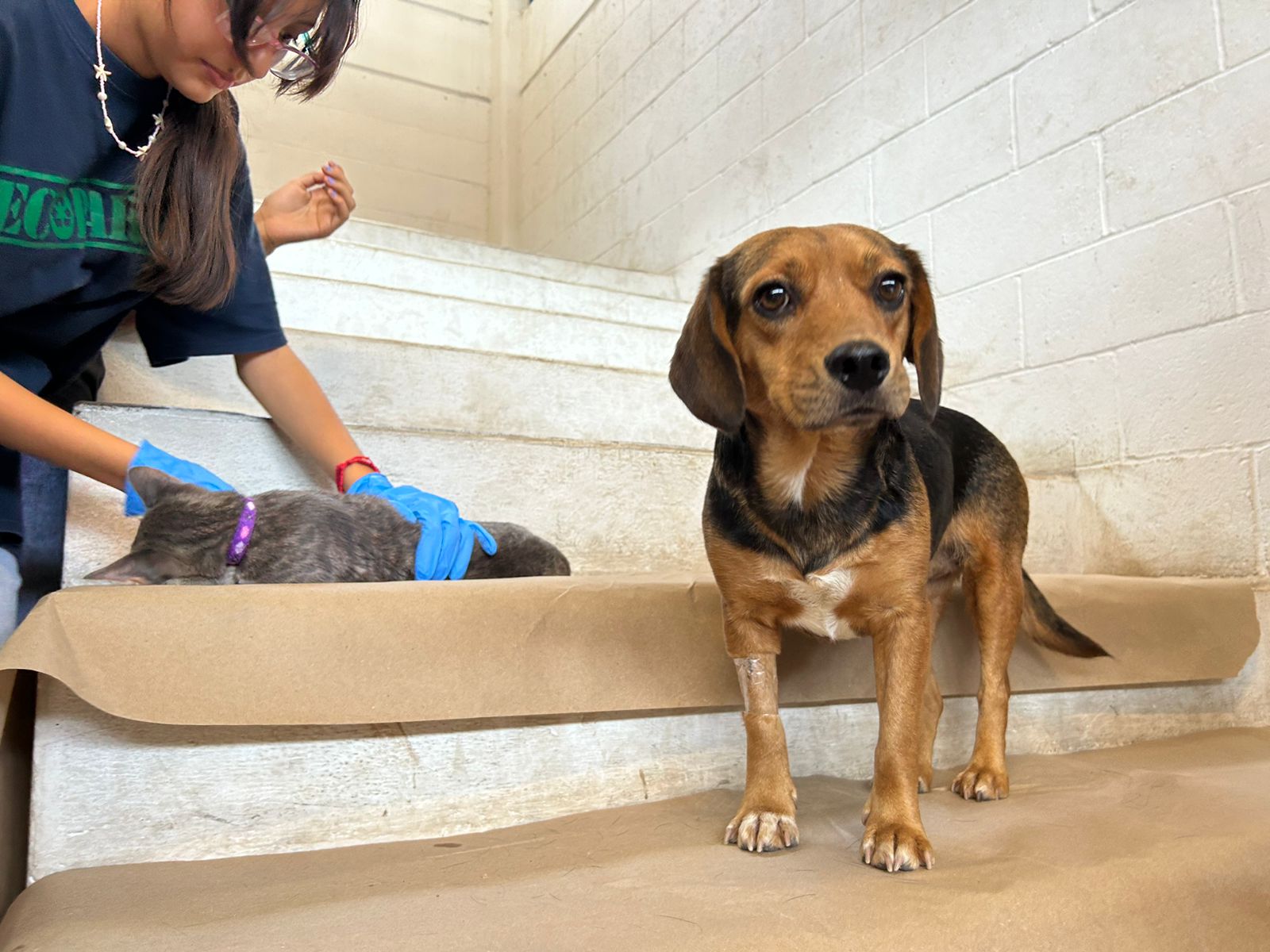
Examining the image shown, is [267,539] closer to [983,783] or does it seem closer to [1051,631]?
[983,783]

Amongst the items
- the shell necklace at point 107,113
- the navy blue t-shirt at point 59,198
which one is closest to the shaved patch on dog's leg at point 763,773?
the navy blue t-shirt at point 59,198

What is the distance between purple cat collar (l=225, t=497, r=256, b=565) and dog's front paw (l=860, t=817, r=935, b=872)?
1315 mm

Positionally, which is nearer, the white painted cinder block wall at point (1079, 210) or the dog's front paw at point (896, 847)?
the dog's front paw at point (896, 847)

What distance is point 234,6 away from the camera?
4.95ft

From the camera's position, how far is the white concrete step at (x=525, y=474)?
2191mm

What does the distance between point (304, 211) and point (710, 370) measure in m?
1.65

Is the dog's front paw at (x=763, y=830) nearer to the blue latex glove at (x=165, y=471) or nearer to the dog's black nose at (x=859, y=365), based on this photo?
the dog's black nose at (x=859, y=365)

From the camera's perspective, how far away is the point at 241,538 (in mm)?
1809

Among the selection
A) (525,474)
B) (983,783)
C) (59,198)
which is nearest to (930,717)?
(983,783)

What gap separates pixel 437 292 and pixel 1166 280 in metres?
3.03

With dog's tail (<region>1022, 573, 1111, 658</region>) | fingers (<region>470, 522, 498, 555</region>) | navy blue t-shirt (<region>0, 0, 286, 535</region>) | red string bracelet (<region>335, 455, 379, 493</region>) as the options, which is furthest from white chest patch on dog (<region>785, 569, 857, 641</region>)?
navy blue t-shirt (<region>0, 0, 286, 535</region>)

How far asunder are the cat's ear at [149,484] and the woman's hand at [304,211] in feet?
3.55

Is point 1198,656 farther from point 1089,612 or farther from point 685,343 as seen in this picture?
point 685,343

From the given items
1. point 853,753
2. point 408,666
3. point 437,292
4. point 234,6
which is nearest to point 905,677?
point 853,753
